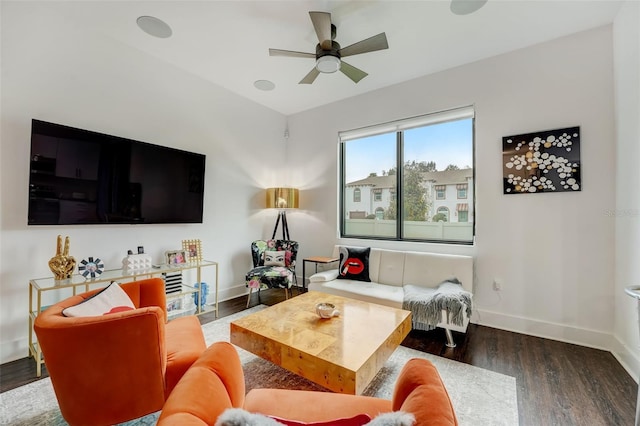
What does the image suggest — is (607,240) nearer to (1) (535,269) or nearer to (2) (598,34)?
(1) (535,269)

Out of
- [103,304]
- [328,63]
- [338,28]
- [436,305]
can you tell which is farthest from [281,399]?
[338,28]

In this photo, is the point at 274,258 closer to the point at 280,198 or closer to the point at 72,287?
the point at 280,198

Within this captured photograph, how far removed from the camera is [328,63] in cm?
255

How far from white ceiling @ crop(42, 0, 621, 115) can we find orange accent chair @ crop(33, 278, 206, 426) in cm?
260

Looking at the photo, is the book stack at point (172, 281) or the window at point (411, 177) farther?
the window at point (411, 177)

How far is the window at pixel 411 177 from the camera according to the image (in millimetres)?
3393

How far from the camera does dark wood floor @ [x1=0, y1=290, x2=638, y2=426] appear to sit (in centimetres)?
167

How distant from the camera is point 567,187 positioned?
Result: 8.74 feet

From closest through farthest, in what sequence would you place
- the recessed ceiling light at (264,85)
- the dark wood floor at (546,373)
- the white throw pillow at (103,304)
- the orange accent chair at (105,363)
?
the orange accent chair at (105,363), the white throw pillow at (103,304), the dark wood floor at (546,373), the recessed ceiling light at (264,85)

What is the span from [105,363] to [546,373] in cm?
296

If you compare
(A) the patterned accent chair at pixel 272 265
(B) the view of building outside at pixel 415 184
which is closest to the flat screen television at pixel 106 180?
(A) the patterned accent chair at pixel 272 265

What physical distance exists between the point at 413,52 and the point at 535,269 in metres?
2.73

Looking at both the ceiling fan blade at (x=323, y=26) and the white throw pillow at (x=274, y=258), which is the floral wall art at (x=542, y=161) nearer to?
the ceiling fan blade at (x=323, y=26)

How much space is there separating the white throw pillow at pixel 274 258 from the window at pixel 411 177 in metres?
1.11
